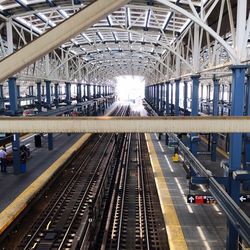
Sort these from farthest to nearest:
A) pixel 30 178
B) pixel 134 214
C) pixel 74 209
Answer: pixel 30 178
pixel 74 209
pixel 134 214

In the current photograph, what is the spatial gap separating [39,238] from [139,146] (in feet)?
59.5

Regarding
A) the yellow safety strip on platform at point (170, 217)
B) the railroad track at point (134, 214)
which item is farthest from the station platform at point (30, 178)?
the yellow safety strip on platform at point (170, 217)

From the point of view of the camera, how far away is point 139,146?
28766mm

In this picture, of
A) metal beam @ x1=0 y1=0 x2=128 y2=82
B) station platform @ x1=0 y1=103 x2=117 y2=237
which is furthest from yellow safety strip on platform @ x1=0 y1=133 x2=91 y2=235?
metal beam @ x1=0 y1=0 x2=128 y2=82

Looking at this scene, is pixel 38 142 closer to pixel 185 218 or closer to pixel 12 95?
pixel 12 95

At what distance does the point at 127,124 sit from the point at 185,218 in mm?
7942

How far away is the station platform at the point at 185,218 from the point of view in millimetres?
9922

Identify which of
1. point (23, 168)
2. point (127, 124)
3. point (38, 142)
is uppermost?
point (127, 124)

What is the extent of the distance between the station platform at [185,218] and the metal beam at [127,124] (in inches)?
196

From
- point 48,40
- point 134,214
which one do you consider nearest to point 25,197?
point 134,214

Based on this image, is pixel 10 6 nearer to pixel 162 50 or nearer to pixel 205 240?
pixel 205 240

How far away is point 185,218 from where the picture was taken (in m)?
11.7

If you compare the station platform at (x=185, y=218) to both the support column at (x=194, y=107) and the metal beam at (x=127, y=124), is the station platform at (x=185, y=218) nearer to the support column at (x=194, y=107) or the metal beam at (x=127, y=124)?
the support column at (x=194, y=107)

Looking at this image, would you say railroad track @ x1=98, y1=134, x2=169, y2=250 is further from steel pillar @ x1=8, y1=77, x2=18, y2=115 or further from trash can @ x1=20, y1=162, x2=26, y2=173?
steel pillar @ x1=8, y1=77, x2=18, y2=115
